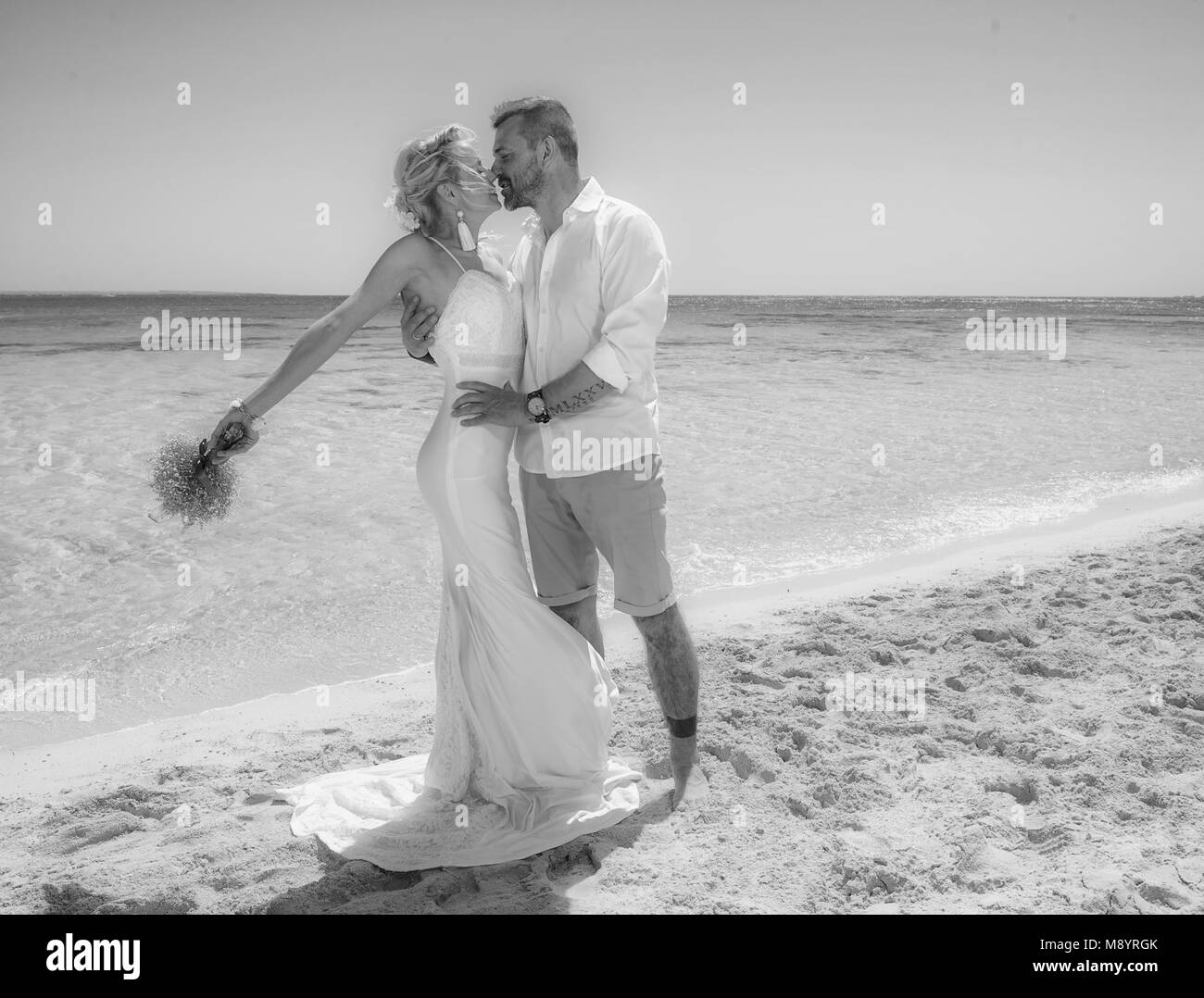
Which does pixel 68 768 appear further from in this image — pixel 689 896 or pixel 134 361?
pixel 134 361

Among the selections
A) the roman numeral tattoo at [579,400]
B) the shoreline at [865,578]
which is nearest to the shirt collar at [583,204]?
the roman numeral tattoo at [579,400]

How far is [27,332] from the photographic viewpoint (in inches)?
881

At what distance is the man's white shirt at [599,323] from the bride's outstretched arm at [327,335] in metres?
0.44

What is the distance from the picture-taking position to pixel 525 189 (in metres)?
3.01

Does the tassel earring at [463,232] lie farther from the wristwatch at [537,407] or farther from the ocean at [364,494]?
the ocean at [364,494]

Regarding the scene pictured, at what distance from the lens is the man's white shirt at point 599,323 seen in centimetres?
286

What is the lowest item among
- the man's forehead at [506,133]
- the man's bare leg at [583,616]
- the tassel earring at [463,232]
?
the man's bare leg at [583,616]

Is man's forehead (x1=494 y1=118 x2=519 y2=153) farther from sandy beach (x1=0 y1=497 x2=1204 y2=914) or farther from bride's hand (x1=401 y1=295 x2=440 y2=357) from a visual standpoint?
sandy beach (x1=0 y1=497 x2=1204 y2=914)

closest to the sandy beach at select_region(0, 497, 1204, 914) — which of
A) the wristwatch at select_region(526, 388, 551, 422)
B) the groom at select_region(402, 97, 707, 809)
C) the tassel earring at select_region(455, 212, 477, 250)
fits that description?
the groom at select_region(402, 97, 707, 809)

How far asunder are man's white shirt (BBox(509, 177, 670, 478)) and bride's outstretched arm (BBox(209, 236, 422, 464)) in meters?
0.44

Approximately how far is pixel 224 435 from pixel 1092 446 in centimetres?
868

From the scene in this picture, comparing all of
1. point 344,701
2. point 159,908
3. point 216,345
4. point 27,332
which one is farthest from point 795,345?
point 159,908

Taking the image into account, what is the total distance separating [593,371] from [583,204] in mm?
572

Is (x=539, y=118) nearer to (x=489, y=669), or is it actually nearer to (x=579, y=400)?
(x=579, y=400)
